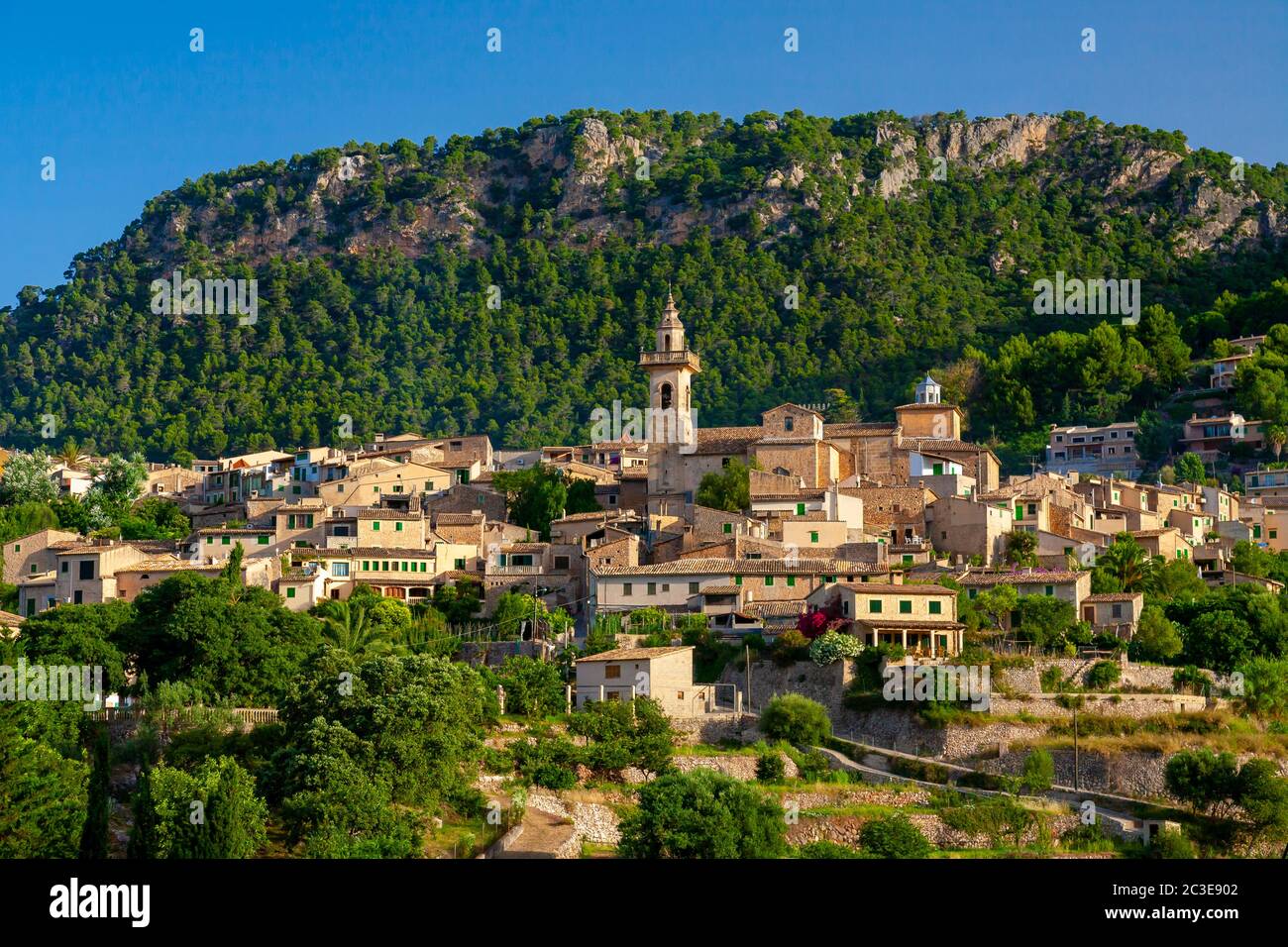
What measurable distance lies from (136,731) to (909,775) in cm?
1860

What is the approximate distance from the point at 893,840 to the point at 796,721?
7.68m

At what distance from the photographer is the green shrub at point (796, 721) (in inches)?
1950

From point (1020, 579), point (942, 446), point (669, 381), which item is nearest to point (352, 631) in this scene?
point (1020, 579)

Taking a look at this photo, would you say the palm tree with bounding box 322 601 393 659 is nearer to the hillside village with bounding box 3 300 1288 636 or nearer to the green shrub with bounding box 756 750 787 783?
the hillside village with bounding box 3 300 1288 636

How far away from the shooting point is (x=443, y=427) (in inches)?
4870

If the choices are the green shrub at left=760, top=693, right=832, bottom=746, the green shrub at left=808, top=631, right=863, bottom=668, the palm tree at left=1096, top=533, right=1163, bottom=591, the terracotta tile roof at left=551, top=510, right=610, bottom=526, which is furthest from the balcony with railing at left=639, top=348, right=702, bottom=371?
the green shrub at left=760, top=693, right=832, bottom=746

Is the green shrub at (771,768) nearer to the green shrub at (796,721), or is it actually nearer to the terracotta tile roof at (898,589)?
the green shrub at (796,721)

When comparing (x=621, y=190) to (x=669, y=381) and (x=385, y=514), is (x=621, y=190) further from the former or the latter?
(x=385, y=514)

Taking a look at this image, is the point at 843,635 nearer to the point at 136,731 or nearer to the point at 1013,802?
the point at 1013,802

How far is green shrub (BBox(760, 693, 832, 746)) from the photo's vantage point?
4953 centimetres

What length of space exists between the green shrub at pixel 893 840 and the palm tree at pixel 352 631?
14.2 meters

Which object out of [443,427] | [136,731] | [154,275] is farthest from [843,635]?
[154,275]

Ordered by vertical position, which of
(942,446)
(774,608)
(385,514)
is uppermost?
(942,446)

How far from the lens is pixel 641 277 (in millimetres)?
140375
